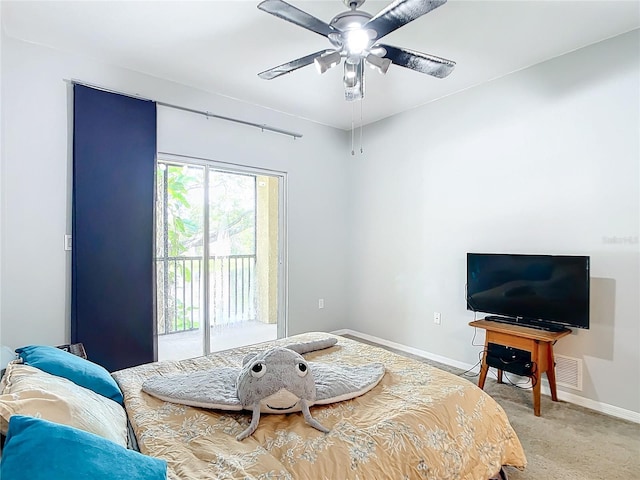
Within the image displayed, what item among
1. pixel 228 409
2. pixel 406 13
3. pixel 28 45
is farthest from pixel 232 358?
pixel 28 45

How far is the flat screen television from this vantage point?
2.65 m

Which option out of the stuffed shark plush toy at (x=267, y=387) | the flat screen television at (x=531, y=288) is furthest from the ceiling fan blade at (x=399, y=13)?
the flat screen television at (x=531, y=288)

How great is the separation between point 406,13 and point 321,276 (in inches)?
130

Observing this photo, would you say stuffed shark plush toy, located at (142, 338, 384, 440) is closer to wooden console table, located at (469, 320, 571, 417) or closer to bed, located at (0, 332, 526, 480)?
bed, located at (0, 332, 526, 480)

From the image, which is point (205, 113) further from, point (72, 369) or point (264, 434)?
point (264, 434)

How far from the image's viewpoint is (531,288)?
2885mm

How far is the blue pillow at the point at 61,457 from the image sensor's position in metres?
0.83

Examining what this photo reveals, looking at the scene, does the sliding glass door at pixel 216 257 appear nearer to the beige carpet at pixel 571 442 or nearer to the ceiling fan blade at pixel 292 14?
the ceiling fan blade at pixel 292 14

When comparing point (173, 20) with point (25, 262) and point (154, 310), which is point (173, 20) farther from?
point (154, 310)

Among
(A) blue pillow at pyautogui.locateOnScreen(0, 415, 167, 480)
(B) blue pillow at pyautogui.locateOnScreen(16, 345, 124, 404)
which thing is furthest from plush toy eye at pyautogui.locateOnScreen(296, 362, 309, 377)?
(B) blue pillow at pyautogui.locateOnScreen(16, 345, 124, 404)

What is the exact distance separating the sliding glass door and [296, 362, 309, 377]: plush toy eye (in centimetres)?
218

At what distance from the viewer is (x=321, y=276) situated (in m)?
4.62

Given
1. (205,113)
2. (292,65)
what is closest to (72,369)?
(292,65)

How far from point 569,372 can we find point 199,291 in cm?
335
